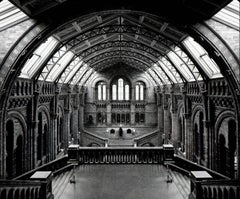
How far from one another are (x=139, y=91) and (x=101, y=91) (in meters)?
6.63

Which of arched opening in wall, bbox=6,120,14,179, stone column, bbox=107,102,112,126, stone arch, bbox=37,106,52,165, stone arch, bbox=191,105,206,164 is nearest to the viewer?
arched opening in wall, bbox=6,120,14,179

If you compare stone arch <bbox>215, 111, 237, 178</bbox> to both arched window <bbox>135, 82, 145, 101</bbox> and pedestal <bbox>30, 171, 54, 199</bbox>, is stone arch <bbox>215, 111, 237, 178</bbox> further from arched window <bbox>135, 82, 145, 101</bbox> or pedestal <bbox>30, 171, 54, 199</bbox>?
arched window <bbox>135, 82, 145, 101</bbox>

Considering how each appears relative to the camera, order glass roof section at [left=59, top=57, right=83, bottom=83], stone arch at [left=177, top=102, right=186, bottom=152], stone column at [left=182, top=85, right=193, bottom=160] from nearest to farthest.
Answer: stone column at [left=182, top=85, right=193, bottom=160]
glass roof section at [left=59, top=57, right=83, bottom=83]
stone arch at [left=177, top=102, right=186, bottom=152]

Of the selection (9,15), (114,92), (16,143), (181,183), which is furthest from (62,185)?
(114,92)

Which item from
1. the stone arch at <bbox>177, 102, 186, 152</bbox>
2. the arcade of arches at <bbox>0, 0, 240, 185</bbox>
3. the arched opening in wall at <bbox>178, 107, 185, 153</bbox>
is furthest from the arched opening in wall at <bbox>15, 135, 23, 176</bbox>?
the stone arch at <bbox>177, 102, 186, 152</bbox>

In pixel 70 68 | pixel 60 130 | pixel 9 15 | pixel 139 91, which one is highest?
pixel 9 15

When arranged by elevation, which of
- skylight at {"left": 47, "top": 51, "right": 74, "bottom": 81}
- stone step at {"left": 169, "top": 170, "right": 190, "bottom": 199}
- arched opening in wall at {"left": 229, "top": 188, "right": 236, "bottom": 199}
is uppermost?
skylight at {"left": 47, "top": 51, "right": 74, "bottom": 81}

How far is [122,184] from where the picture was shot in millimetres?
10852

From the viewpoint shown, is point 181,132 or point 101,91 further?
point 101,91

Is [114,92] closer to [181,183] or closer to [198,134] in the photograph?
[198,134]

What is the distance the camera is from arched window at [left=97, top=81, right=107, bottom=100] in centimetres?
4278

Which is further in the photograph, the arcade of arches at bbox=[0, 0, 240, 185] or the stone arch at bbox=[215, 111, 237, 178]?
the stone arch at bbox=[215, 111, 237, 178]

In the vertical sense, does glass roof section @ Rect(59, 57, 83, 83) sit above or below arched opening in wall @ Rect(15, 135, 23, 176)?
above

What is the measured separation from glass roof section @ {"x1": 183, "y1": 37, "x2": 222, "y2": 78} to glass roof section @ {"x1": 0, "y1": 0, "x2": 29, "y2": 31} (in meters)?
10.1
